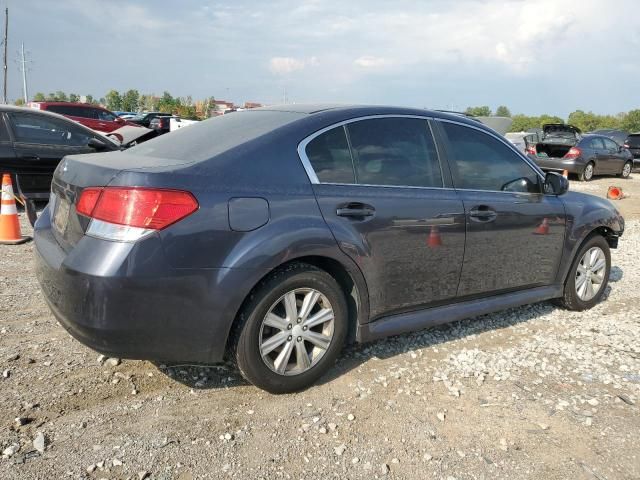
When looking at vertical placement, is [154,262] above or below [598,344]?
above

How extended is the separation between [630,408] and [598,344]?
3.35ft

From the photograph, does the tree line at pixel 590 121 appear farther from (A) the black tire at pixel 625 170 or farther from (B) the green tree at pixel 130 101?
(B) the green tree at pixel 130 101

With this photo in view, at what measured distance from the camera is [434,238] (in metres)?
3.59

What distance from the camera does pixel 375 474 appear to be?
2.54 metres

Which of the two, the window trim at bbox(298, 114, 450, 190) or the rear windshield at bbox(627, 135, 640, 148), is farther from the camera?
the rear windshield at bbox(627, 135, 640, 148)

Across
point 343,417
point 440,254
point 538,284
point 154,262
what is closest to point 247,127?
point 154,262

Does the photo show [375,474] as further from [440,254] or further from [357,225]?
[440,254]

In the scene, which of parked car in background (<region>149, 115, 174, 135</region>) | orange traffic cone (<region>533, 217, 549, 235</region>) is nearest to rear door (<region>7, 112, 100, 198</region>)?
orange traffic cone (<region>533, 217, 549, 235</region>)

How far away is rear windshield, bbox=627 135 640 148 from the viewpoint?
22109 mm

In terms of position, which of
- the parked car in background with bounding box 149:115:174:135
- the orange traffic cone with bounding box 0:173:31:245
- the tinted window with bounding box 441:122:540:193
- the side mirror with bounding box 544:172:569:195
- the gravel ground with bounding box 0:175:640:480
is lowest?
the gravel ground with bounding box 0:175:640:480

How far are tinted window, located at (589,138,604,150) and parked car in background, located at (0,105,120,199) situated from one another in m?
14.9

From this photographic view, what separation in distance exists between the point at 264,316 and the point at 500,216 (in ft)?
6.45

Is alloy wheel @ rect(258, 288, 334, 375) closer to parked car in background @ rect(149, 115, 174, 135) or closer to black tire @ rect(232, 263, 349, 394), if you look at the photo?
black tire @ rect(232, 263, 349, 394)

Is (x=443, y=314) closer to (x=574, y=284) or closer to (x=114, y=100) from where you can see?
(x=574, y=284)
